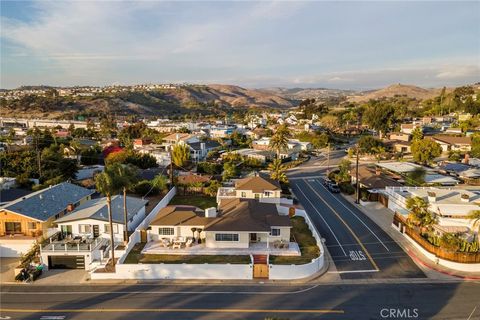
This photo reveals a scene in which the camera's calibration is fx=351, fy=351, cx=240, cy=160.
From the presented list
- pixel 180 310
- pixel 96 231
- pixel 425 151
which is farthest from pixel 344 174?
pixel 180 310

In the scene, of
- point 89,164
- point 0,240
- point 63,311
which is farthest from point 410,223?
point 89,164

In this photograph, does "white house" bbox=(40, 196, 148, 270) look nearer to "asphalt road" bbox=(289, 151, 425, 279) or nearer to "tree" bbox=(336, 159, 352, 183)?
"asphalt road" bbox=(289, 151, 425, 279)

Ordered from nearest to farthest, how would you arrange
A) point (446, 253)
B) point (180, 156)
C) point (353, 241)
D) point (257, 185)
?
1. point (446, 253)
2. point (353, 241)
3. point (257, 185)
4. point (180, 156)

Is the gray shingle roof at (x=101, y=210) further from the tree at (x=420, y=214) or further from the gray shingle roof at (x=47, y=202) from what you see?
the tree at (x=420, y=214)

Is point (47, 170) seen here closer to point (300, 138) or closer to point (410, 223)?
point (410, 223)
